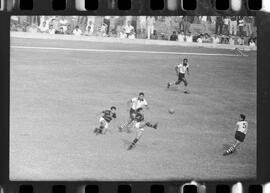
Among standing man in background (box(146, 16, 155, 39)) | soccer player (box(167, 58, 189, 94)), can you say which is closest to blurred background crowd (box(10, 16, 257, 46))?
standing man in background (box(146, 16, 155, 39))

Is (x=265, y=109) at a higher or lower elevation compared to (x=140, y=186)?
higher

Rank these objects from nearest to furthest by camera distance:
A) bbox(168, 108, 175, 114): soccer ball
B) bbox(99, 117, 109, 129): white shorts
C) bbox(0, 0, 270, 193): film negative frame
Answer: bbox(0, 0, 270, 193): film negative frame
bbox(99, 117, 109, 129): white shorts
bbox(168, 108, 175, 114): soccer ball

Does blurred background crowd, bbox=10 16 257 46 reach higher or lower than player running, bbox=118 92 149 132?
higher

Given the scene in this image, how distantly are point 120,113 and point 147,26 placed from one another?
2.62 feet

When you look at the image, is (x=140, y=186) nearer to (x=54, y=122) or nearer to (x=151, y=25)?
(x=54, y=122)

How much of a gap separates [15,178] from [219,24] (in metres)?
2.21

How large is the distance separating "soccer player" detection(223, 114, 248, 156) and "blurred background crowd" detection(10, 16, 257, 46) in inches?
26.9

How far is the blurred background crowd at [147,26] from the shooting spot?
7.34 m

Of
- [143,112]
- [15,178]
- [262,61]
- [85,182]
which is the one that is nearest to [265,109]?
[262,61]

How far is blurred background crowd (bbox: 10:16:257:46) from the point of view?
7.34m

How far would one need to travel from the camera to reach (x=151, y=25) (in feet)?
24.2

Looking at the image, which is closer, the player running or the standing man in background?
the standing man in background

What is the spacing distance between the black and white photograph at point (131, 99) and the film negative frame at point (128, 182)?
5cm

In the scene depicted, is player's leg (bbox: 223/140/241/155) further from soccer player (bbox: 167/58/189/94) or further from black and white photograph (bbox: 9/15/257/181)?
soccer player (bbox: 167/58/189/94)
